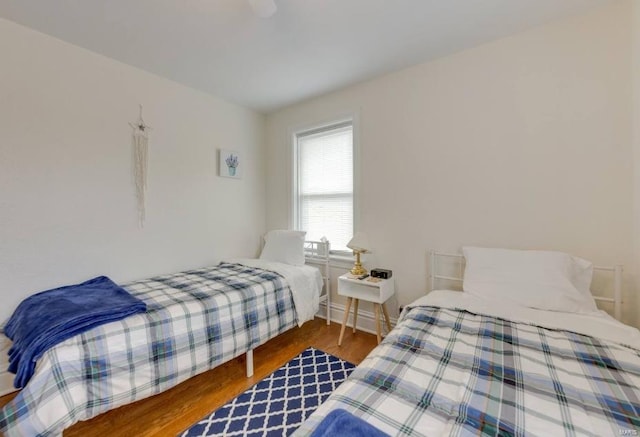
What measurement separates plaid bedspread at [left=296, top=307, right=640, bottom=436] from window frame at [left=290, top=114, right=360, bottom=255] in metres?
1.60

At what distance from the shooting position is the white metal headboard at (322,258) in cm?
296

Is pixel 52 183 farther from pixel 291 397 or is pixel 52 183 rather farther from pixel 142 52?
pixel 291 397

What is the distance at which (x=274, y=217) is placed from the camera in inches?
139

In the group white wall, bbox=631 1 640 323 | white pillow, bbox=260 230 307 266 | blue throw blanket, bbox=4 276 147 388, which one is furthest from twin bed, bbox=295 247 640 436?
white pillow, bbox=260 230 307 266

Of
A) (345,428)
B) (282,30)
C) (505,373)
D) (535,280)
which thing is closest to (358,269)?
(535,280)

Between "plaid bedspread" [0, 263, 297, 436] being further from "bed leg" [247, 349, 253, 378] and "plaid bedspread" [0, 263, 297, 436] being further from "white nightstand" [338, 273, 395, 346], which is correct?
"white nightstand" [338, 273, 395, 346]

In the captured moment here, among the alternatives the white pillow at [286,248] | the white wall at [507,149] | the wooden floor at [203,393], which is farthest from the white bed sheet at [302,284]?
the white wall at [507,149]

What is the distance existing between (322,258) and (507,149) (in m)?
2.00

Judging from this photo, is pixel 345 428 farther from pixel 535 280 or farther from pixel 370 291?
pixel 370 291

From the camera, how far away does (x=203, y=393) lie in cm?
185

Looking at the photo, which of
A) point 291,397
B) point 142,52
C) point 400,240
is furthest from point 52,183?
point 400,240

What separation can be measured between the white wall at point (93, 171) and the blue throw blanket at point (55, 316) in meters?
0.30

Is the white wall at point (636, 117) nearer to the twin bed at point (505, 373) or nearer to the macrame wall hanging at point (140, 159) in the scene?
the twin bed at point (505, 373)

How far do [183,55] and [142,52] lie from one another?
1.02 ft
